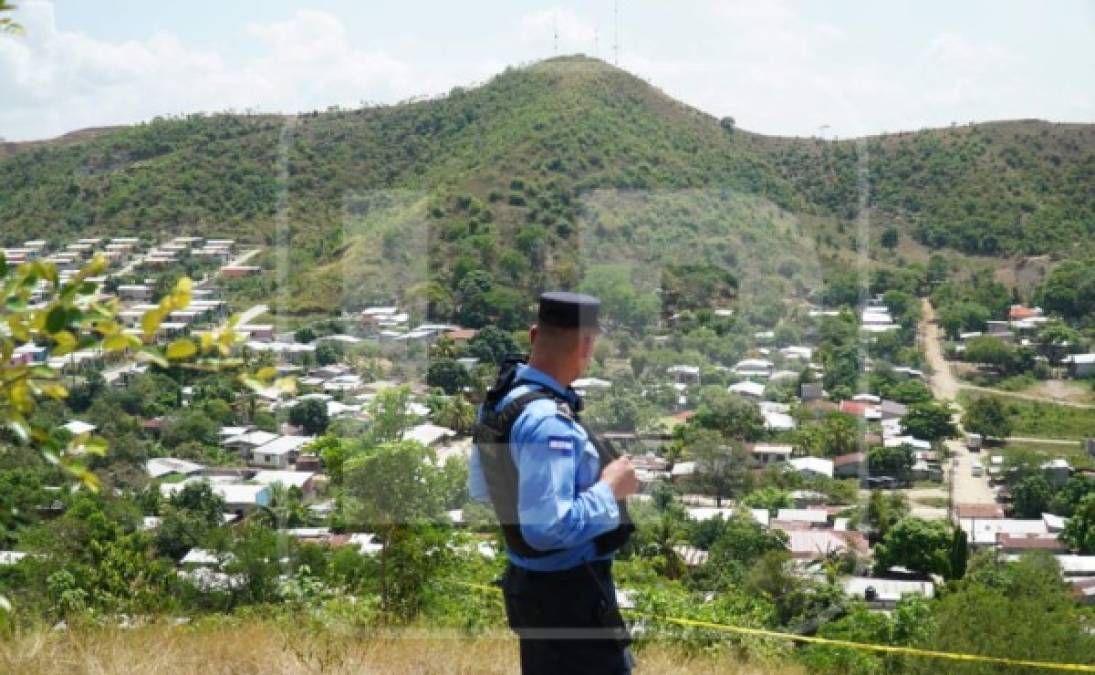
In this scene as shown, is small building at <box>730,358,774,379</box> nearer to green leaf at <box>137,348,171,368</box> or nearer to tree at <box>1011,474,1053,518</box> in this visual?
tree at <box>1011,474,1053,518</box>

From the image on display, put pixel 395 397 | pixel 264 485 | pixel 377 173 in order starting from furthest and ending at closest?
pixel 377 173 → pixel 264 485 → pixel 395 397

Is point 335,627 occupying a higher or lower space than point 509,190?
lower

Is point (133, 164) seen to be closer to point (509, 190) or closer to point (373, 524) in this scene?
point (509, 190)

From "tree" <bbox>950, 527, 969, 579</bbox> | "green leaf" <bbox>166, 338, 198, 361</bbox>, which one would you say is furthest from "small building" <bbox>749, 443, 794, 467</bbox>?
"green leaf" <bbox>166, 338, 198, 361</bbox>

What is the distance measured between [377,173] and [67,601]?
759 inches

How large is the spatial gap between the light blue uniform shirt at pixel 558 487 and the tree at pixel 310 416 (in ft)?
30.2

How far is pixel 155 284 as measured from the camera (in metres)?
16.3

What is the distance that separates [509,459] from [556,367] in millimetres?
143

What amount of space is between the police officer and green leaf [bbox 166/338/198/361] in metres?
0.47

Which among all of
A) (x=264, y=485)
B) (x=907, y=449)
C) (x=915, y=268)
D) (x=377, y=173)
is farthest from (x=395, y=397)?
(x=915, y=268)

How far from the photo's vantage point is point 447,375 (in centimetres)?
832

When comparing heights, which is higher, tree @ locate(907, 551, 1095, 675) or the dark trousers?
the dark trousers

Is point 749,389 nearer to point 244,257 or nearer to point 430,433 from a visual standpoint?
point 430,433

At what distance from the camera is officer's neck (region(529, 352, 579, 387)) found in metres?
1.56
